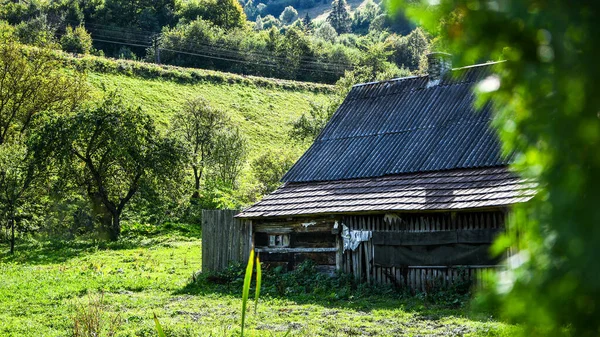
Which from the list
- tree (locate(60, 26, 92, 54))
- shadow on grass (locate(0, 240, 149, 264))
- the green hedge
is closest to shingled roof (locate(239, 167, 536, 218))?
shadow on grass (locate(0, 240, 149, 264))

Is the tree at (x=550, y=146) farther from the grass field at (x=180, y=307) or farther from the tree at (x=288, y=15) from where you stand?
the tree at (x=288, y=15)

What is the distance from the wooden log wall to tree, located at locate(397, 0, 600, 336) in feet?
40.5

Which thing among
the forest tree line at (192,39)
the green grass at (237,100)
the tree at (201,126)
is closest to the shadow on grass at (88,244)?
the tree at (201,126)

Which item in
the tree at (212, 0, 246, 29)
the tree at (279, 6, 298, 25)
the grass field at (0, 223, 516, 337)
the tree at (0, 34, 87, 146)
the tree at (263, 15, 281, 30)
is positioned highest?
the tree at (279, 6, 298, 25)

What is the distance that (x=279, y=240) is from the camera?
18.1 meters

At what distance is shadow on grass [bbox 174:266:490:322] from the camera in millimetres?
13258

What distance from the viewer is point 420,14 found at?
8.07 ft

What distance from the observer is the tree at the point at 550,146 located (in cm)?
189

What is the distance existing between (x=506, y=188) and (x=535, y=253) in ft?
42.7

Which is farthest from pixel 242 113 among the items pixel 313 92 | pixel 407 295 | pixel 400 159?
pixel 407 295

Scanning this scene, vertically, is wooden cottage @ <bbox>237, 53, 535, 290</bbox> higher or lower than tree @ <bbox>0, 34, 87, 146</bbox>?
lower

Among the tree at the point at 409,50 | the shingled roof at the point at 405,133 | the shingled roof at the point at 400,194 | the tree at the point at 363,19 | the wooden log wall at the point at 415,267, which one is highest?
the tree at the point at 363,19

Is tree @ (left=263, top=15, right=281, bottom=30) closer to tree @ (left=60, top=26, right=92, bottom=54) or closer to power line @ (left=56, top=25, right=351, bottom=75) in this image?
power line @ (left=56, top=25, right=351, bottom=75)

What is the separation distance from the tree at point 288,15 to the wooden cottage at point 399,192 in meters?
156
